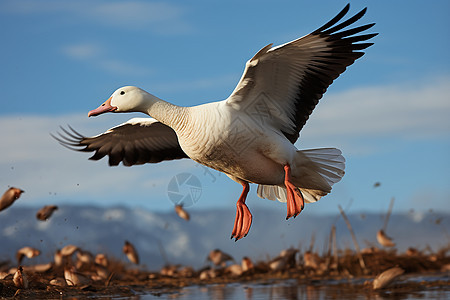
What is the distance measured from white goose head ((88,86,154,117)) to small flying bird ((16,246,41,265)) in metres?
2.84

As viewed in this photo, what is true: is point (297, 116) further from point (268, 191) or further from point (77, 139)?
point (77, 139)

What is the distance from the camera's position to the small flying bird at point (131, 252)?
1039 centimetres

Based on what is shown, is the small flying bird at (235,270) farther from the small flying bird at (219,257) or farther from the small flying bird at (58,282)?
the small flying bird at (58,282)

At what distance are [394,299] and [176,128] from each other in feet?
9.77

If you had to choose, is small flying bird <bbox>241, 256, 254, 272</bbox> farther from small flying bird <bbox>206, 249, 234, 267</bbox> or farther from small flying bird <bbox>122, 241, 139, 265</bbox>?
small flying bird <bbox>122, 241, 139, 265</bbox>

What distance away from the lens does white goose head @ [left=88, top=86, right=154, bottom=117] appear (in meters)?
6.52

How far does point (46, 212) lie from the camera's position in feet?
29.1

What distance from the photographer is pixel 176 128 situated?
631 centimetres

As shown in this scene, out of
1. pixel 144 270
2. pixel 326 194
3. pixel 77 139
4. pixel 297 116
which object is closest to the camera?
pixel 297 116

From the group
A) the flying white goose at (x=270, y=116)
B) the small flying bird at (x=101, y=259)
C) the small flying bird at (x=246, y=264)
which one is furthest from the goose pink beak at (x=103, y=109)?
the small flying bird at (x=246, y=264)

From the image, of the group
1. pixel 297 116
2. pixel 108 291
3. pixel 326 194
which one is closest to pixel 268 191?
pixel 326 194

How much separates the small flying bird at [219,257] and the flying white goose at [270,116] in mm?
3238

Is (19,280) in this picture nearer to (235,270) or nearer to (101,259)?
(101,259)

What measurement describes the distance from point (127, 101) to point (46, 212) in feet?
10.4
